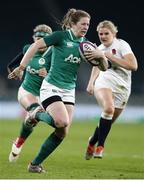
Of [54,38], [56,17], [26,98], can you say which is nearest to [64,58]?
[54,38]

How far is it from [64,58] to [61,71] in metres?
0.18

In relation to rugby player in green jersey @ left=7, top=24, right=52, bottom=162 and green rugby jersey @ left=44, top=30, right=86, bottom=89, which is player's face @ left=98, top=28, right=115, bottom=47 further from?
green rugby jersey @ left=44, top=30, right=86, bottom=89

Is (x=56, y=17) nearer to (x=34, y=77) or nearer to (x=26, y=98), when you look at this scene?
(x=34, y=77)

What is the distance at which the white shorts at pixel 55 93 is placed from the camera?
Result: 9315mm

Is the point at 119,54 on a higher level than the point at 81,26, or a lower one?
lower

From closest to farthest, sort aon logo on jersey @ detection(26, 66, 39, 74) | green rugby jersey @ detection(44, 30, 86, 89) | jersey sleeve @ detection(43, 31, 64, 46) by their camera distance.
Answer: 1. jersey sleeve @ detection(43, 31, 64, 46)
2. green rugby jersey @ detection(44, 30, 86, 89)
3. aon logo on jersey @ detection(26, 66, 39, 74)

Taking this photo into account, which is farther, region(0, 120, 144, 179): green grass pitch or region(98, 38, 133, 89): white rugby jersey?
region(98, 38, 133, 89): white rugby jersey

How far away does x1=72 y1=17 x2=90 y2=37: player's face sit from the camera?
9.30 metres

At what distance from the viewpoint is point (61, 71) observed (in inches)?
368

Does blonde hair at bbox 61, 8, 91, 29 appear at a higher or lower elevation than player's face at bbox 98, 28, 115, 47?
higher

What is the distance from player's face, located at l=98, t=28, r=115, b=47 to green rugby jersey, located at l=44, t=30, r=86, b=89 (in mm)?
1445

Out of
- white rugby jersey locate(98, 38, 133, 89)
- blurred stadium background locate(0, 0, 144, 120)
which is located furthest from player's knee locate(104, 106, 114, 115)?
blurred stadium background locate(0, 0, 144, 120)

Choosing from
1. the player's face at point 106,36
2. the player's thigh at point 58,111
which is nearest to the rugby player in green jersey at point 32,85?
the player's face at point 106,36

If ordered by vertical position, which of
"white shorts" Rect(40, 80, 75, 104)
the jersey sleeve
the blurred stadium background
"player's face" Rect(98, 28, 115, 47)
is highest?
the jersey sleeve
